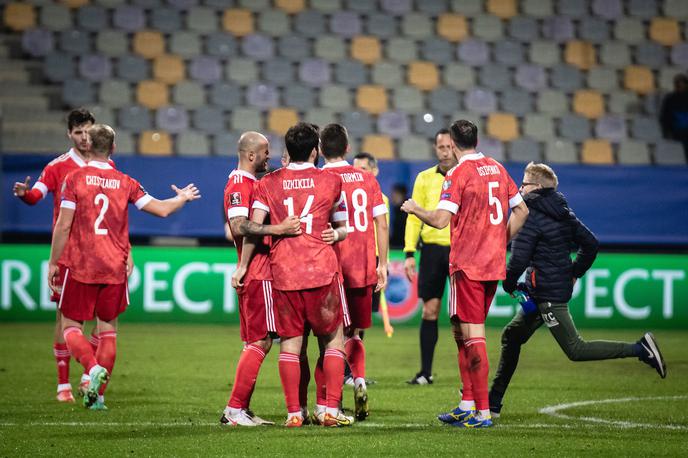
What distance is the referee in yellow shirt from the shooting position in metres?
10.9

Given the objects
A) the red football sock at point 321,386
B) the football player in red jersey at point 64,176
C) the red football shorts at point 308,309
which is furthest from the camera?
the football player in red jersey at point 64,176

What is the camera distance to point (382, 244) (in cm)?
839

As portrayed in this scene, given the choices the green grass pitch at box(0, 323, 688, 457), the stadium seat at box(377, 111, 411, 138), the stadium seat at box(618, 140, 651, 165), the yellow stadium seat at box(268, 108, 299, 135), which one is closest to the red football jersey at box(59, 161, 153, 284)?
the green grass pitch at box(0, 323, 688, 457)

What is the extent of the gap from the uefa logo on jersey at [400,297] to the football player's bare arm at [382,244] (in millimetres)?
8166

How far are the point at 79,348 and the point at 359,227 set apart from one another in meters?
2.23

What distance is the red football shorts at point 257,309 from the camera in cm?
773

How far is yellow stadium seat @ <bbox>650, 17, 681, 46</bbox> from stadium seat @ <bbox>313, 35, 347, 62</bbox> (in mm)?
5833

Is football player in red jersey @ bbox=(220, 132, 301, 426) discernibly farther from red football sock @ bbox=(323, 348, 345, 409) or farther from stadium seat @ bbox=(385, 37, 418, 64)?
stadium seat @ bbox=(385, 37, 418, 64)

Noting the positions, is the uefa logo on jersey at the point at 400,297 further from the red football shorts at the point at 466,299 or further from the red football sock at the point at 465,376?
the red football shorts at the point at 466,299

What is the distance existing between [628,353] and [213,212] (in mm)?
8715

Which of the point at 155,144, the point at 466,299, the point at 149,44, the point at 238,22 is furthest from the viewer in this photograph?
the point at 238,22

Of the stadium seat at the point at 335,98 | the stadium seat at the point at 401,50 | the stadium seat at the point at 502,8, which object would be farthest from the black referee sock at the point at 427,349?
the stadium seat at the point at 502,8

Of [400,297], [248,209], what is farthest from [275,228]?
[400,297]

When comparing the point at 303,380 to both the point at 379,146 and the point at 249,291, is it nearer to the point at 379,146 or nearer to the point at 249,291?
the point at 249,291
